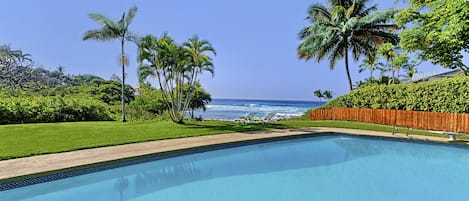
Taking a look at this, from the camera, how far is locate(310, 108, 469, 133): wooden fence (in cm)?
1244

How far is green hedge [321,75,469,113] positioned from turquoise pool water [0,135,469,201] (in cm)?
458

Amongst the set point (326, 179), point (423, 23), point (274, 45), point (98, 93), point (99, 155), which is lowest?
point (326, 179)

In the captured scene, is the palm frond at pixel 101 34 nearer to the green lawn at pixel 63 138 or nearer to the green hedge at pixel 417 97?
the green lawn at pixel 63 138

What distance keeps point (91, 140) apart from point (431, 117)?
12959 mm

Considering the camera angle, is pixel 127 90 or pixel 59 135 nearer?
pixel 59 135

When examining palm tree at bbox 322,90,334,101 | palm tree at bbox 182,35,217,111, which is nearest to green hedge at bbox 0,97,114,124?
palm tree at bbox 182,35,217,111

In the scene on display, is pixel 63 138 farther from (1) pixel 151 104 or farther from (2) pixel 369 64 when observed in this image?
(2) pixel 369 64

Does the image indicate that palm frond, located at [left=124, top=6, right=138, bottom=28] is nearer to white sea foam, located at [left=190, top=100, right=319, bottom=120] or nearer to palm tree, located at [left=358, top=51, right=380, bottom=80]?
white sea foam, located at [left=190, top=100, right=319, bottom=120]

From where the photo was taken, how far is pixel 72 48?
30.8m

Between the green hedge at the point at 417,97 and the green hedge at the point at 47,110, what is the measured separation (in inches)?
506

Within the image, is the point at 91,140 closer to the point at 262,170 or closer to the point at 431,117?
the point at 262,170

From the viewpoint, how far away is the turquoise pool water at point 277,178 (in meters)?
5.01

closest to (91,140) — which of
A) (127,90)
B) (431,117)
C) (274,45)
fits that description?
(431,117)

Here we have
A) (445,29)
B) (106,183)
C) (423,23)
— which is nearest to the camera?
(106,183)
